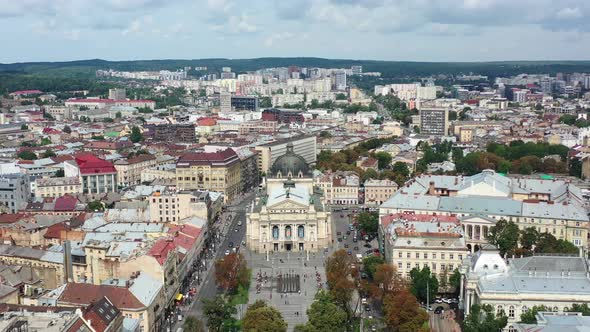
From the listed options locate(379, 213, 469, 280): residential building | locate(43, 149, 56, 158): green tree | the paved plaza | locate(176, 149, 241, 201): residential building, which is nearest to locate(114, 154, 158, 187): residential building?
locate(176, 149, 241, 201): residential building

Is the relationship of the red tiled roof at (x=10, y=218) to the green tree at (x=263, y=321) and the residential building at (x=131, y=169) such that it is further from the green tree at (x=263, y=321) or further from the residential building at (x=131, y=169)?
the green tree at (x=263, y=321)

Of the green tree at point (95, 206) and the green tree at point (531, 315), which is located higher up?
the green tree at point (531, 315)

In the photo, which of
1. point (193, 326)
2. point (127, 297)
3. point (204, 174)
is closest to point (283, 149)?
point (204, 174)

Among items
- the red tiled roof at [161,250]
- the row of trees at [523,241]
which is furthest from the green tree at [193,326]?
the row of trees at [523,241]

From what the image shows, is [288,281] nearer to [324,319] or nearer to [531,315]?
[324,319]

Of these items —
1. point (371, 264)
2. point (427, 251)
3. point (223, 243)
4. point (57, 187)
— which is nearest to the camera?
point (427, 251)

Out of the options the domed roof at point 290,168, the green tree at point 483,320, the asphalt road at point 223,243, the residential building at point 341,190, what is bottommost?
the asphalt road at point 223,243

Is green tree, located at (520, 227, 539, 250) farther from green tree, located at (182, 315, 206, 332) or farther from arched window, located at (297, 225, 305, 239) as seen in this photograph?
green tree, located at (182, 315, 206, 332)
